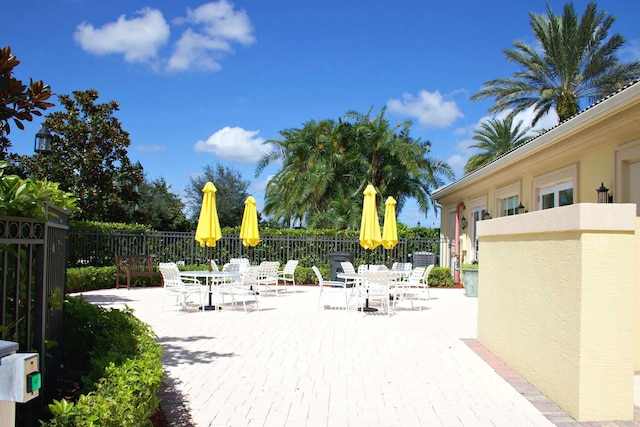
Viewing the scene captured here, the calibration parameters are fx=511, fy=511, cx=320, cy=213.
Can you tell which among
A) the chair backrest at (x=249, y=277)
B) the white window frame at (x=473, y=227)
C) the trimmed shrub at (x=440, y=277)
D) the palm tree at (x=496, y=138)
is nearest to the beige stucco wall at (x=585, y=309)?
the chair backrest at (x=249, y=277)

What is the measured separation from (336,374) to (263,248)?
13458 millimetres

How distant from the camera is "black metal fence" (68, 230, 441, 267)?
17.6 meters

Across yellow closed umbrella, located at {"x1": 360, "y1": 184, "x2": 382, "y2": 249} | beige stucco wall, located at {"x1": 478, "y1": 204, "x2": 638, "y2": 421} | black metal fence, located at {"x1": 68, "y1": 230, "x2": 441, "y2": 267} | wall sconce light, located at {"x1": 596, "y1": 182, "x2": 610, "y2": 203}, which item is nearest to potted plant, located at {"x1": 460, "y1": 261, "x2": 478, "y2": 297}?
yellow closed umbrella, located at {"x1": 360, "y1": 184, "x2": 382, "y2": 249}

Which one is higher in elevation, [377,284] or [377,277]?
[377,277]

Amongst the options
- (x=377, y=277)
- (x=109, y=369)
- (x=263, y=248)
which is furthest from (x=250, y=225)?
(x=109, y=369)

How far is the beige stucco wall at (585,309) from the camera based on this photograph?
13.4ft

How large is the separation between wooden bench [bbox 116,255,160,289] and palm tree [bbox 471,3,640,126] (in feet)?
44.8

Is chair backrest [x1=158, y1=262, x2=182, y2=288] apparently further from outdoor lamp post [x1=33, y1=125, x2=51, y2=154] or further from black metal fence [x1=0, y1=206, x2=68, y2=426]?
black metal fence [x1=0, y1=206, x2=68, y2=426]

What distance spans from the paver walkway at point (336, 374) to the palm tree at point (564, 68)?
41.6 ft

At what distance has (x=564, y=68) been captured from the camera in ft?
60.4

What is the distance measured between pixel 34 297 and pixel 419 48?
15.6m

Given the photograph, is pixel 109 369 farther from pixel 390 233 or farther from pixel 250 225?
pixel 250 225

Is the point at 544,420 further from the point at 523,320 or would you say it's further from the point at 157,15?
the point at 157,15

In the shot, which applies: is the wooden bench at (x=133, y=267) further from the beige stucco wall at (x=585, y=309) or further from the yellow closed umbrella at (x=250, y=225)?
the beige stucco wall at (x=585, y=309)
